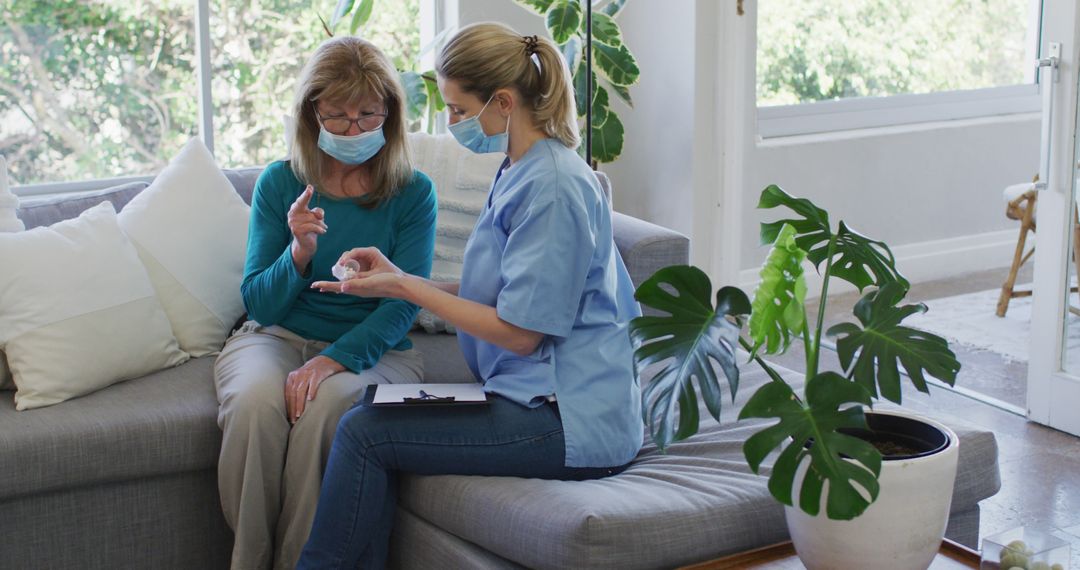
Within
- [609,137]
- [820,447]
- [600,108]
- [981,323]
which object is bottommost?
[981,323]

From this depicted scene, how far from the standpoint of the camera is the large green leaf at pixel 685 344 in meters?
1.68

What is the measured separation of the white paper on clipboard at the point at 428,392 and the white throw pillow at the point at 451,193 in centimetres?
72

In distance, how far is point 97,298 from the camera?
253 cm

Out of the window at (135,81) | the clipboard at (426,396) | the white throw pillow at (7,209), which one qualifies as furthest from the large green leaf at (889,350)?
the window at (135,81)

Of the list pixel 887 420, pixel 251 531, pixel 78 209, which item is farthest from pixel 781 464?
pixel 78 209

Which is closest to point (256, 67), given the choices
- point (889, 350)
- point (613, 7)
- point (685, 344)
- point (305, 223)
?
point (613, 7)

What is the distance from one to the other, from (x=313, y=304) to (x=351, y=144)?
0.37 metres

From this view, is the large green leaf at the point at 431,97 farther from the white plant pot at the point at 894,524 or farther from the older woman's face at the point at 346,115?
the white plant pot at the point at 894,524

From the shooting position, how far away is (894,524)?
5.36ft

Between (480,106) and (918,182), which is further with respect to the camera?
(918,182)

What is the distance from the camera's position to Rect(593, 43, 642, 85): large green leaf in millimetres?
4117

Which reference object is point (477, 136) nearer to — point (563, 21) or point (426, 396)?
point (426, 396)

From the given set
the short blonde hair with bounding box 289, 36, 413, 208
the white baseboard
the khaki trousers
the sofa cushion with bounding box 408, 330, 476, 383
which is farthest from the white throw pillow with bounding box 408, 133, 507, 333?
the white baseboard

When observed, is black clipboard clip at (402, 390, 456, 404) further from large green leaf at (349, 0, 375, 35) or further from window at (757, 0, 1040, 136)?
window at (757, 0, 1040, 136)
